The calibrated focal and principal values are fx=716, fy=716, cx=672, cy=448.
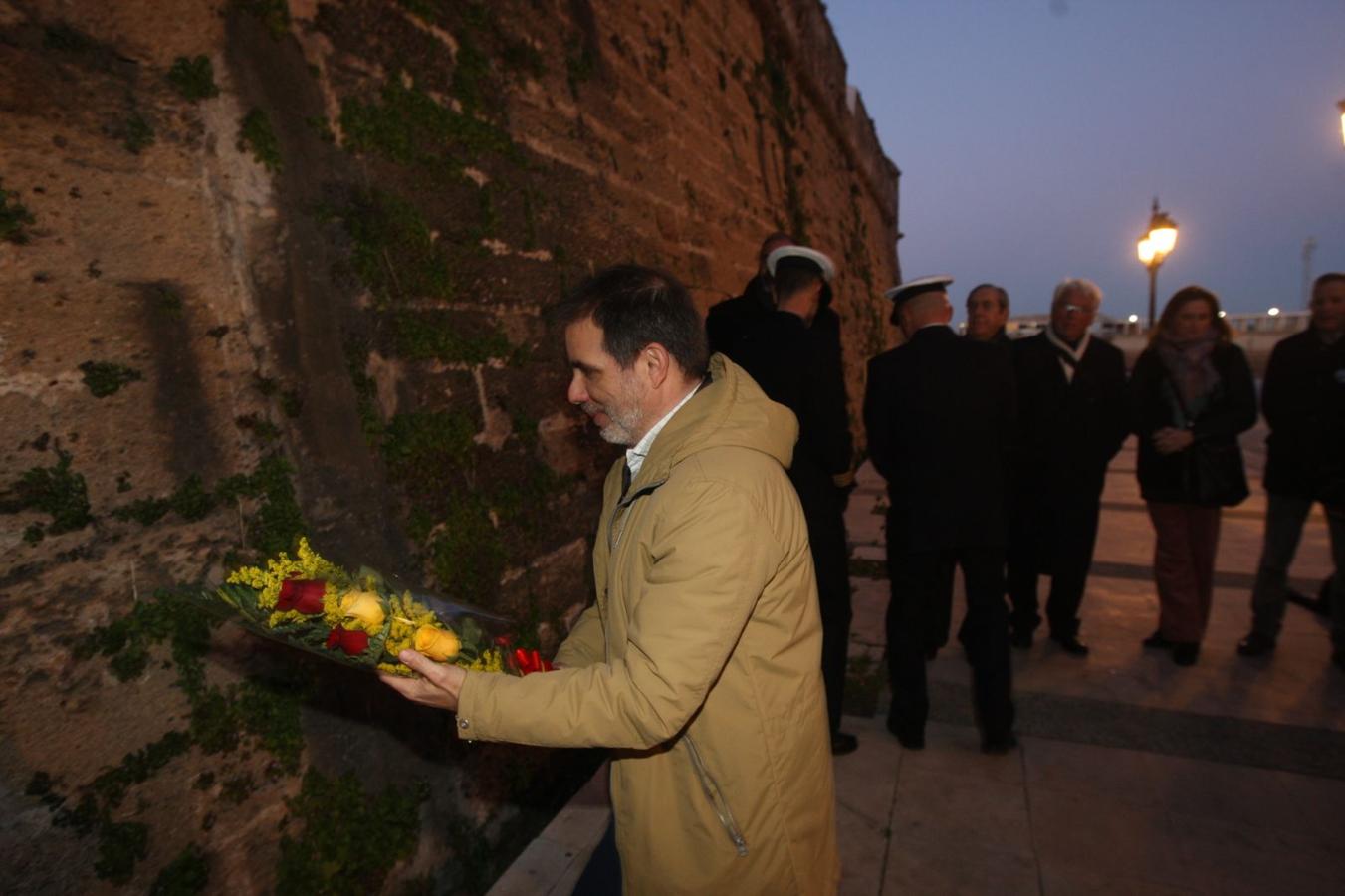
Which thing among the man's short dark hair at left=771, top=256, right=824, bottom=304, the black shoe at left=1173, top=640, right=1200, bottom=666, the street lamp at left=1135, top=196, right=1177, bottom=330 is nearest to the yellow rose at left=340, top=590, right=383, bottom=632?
the man's short dark hair at left=771, top=256, right=824, bottom=304

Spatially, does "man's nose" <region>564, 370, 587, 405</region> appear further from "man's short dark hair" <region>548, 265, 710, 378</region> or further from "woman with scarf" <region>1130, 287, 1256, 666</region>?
"woman with scarf" <region>1130, 287, 1256, 666</region>

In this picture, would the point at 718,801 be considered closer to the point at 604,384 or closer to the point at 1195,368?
the point at 604,384

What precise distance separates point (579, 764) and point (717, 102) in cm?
499

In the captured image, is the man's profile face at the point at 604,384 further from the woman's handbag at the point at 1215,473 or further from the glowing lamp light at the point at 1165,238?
the glowing lamp light at the point at 1165,238

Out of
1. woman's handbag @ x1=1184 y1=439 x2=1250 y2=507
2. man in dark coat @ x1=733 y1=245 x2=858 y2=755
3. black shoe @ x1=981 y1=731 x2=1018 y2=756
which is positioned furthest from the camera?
woman's handbag @ x1=1184 y1=439 x2=1250 y2=507

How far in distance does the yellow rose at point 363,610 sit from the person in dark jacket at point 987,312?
4318 mm

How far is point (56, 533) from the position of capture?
5.42 ft

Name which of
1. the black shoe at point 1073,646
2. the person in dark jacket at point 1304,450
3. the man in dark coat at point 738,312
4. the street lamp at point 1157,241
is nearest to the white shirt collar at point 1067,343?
the person in dark jacket at point 1304,450

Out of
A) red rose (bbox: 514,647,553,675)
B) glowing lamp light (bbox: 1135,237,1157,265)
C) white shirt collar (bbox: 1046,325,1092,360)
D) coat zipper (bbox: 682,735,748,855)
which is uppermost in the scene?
glowing lamp light (bbox: 1135,237,1157,265)

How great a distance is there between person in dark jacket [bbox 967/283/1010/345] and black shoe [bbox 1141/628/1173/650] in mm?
2016

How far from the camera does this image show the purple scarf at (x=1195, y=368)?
3.95m

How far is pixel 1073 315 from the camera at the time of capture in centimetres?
411

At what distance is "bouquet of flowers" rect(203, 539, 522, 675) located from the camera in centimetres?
140

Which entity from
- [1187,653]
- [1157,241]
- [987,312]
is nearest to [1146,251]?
[1157,241]
